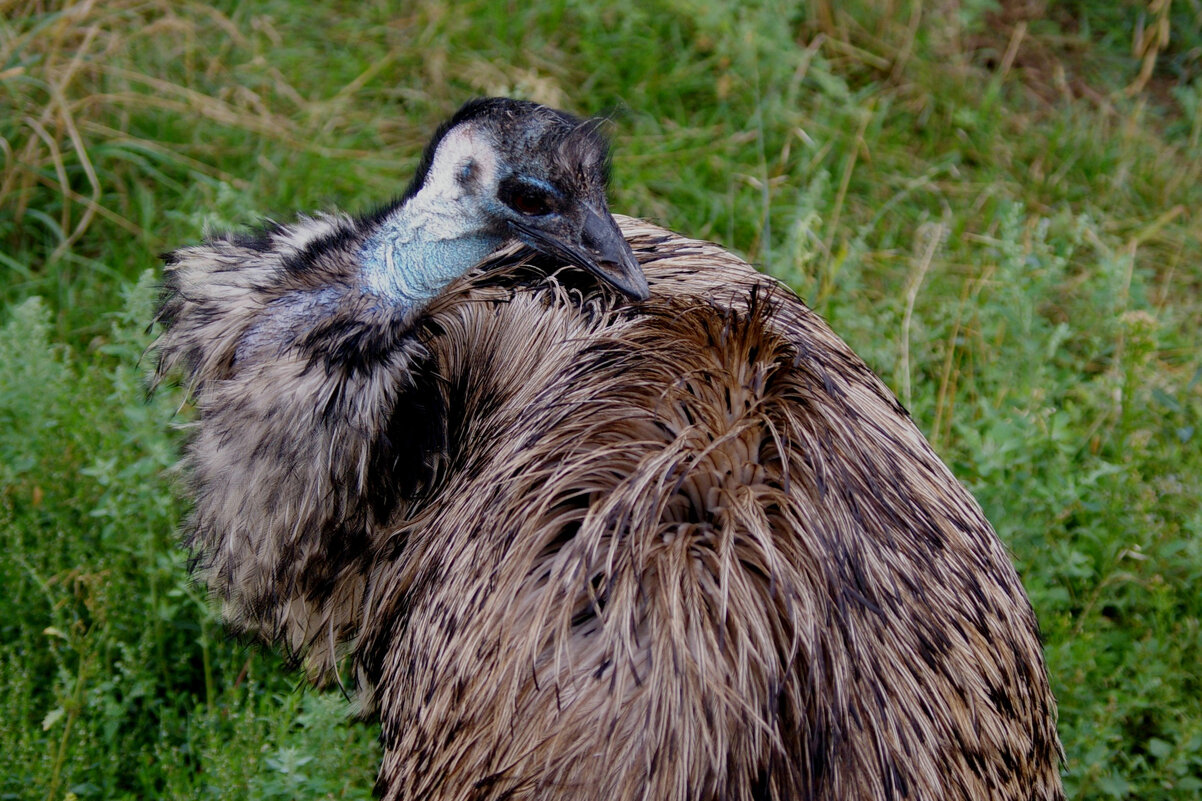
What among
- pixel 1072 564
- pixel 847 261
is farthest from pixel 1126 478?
pixel 847 261

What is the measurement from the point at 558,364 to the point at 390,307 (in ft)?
1.12

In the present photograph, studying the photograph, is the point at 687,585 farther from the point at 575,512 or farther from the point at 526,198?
the point at 526,198

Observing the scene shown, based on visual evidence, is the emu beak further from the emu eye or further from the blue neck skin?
the blue neck skin

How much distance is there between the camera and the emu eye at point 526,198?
2.34 metres

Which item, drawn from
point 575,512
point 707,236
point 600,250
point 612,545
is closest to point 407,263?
point 600,250

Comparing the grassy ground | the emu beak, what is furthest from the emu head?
the grassy ground

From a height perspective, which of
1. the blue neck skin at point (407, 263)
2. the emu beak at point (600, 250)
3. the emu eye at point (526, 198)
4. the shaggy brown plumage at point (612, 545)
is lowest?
the shaggy brown plumage at point (612, 545)

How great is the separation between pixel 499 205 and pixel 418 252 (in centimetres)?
17

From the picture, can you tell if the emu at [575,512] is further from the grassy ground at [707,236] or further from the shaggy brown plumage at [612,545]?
the grassy ground at [707,236]

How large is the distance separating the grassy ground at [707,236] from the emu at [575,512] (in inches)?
19.6

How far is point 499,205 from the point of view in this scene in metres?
2.34

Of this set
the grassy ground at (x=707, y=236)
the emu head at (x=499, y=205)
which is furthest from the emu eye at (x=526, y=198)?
the grassy ground at (x=707, y=236)

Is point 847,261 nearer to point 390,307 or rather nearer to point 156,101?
point 390,307

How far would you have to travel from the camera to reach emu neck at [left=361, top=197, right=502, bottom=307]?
7.63 ft
